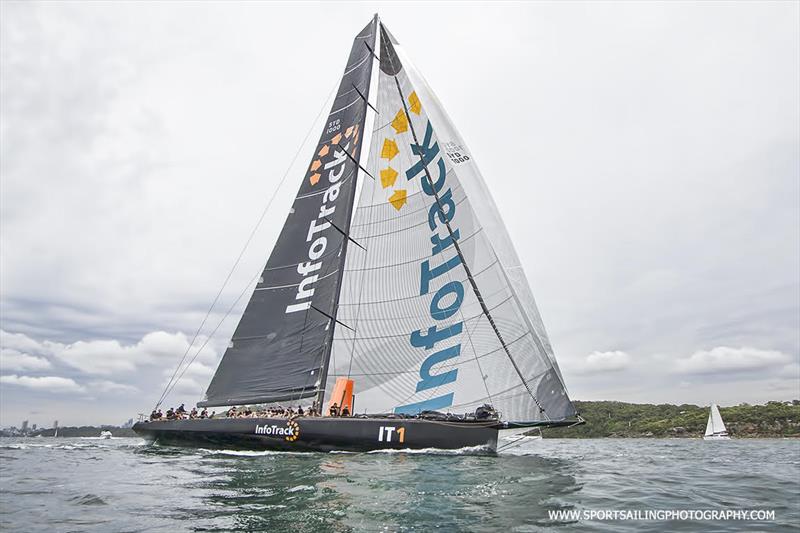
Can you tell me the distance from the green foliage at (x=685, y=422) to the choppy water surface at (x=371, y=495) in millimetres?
79496

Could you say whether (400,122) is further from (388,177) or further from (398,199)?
(398,199)

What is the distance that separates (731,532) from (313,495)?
6.06 metres

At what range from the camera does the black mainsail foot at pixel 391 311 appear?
15680mm

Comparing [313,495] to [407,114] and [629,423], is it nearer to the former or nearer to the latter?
[407,114]

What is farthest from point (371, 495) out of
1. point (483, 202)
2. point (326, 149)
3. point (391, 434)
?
point (326, 149)

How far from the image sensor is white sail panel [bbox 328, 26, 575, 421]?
1606 centimetres

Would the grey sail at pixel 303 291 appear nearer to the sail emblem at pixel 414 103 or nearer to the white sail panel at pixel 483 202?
the sail emblem at pixel 414 103

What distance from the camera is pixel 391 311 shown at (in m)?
19.0

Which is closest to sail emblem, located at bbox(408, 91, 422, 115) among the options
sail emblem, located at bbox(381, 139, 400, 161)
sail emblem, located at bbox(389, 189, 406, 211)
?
sail emblem, located at bbox(381, 139, 400, 161)

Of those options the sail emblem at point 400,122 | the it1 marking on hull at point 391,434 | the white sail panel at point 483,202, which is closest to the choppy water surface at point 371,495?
the it1 marking on hull at point 391,434

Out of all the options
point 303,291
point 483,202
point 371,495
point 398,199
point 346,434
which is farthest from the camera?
point 398,199

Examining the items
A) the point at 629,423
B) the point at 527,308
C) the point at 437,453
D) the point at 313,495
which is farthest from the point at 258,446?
the point at 629,423

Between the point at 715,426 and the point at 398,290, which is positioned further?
the point at 715,426

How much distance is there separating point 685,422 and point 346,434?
89.3 meters
